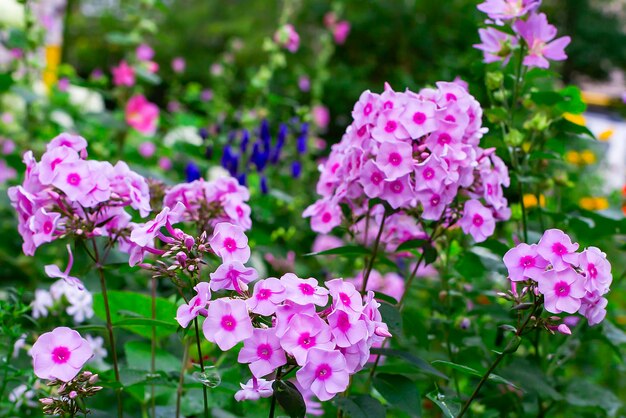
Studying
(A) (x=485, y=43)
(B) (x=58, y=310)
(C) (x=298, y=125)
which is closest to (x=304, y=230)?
(C) (x=298, y=125)

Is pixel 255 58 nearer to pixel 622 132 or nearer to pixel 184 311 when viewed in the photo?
pixel 622 132

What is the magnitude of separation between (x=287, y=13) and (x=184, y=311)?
1954 millimetres

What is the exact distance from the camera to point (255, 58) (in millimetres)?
7516

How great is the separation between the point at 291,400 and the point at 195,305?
0.17m

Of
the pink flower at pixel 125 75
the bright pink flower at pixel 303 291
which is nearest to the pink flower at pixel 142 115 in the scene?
the pink flower at pixel 125 75

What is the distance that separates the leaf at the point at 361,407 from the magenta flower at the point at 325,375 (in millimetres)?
200

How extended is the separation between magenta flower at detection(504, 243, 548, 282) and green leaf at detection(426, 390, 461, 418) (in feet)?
0.61

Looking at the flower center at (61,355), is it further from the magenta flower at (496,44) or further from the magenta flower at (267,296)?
the magenta flower at (496,44)

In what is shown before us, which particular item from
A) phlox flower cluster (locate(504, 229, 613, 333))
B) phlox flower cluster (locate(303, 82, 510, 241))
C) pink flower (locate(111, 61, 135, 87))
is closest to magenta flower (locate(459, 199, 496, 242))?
phlox flower cluster (locate(303, 82, 510, 241))

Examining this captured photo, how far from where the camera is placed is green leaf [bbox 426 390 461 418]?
962 millimetres

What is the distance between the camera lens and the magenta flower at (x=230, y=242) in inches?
38.4

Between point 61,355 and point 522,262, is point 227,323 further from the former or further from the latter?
point 522,262

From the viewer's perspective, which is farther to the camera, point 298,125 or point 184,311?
point 298,125

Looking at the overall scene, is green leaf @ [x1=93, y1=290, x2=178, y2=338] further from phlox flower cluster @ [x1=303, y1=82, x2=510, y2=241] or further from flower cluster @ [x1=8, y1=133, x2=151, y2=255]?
phlox flower cluster @ [x1=303, y1=82, x2=510, y2=241]
